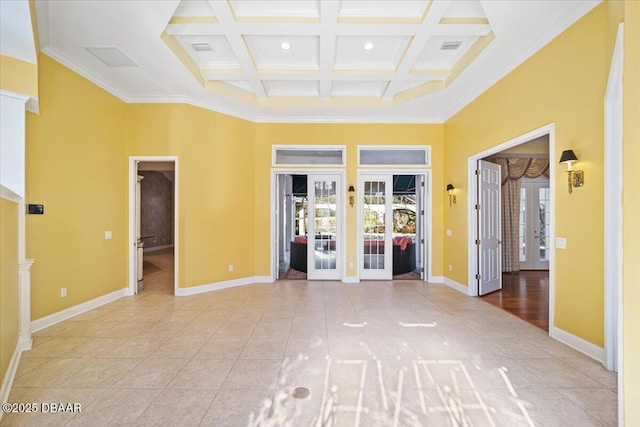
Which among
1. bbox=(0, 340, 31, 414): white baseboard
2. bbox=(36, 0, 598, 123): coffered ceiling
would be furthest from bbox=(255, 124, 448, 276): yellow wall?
bbox=(0, 340, 31, 414): white baseboard

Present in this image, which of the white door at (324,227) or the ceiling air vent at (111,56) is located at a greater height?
the ceiling air vent at (111,56)

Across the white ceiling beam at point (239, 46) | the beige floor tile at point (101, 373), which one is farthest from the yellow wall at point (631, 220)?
the beige floor tile at point (101, 373)

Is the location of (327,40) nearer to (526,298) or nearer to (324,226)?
(324,226)

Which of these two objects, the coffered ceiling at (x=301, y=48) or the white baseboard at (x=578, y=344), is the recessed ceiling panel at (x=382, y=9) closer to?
the coffered ceiling at (x=301, y=48)

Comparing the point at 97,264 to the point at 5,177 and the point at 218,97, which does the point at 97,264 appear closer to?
the point at 5,177

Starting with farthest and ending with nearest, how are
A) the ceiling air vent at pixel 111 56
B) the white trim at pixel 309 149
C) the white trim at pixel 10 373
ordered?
the white trim at pixel 309 149 → the ceiling air vent at pixel 111 56 → the white trim at pixel 10 373

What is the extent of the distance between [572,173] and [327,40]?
3218mm

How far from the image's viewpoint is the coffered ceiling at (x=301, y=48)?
310cm

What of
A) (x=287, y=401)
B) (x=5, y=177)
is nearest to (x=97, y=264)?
(x=5, y=177)

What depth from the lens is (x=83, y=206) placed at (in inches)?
162

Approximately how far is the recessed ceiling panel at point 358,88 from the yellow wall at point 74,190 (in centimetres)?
385

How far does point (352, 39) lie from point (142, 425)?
4.58 m

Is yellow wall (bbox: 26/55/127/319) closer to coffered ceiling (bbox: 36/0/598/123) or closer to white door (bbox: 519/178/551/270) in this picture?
coffered ceiling (bbox: 36/0/598/123)

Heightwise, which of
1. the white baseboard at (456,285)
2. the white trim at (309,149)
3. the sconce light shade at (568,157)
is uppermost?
the white trim at (309,149)
